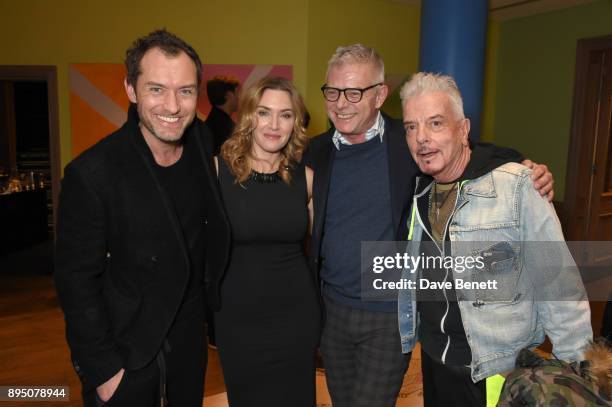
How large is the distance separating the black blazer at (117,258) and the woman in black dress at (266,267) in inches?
12.7

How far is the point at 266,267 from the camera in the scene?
1874 mm

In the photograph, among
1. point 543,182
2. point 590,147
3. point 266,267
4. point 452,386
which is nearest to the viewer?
point 543,182

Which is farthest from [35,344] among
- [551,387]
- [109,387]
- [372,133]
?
[551,387]

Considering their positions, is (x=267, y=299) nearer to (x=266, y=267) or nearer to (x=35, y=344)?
(x=266, y=267)

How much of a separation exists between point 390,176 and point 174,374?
3.75 ft

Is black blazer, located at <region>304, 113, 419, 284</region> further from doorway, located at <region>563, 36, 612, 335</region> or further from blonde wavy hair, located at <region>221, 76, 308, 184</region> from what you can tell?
doorway, located at <region>563, 36, 612, 335</region>

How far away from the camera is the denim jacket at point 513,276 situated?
1.44m

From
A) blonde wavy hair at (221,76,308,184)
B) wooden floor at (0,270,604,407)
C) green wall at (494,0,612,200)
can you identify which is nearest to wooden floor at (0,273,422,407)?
wooden floor at (0,270,604,407)

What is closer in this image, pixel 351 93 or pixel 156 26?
pixel 351 93

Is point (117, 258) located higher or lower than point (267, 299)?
higher

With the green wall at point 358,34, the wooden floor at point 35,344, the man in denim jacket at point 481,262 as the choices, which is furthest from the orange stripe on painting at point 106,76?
the man in denim jacket at point 481,262

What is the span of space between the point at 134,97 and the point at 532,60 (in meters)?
5.98

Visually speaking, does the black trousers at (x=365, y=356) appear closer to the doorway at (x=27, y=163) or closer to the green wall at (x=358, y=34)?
the green wall at (x=358, y=34)

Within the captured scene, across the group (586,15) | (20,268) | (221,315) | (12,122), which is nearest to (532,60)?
(586,15)
